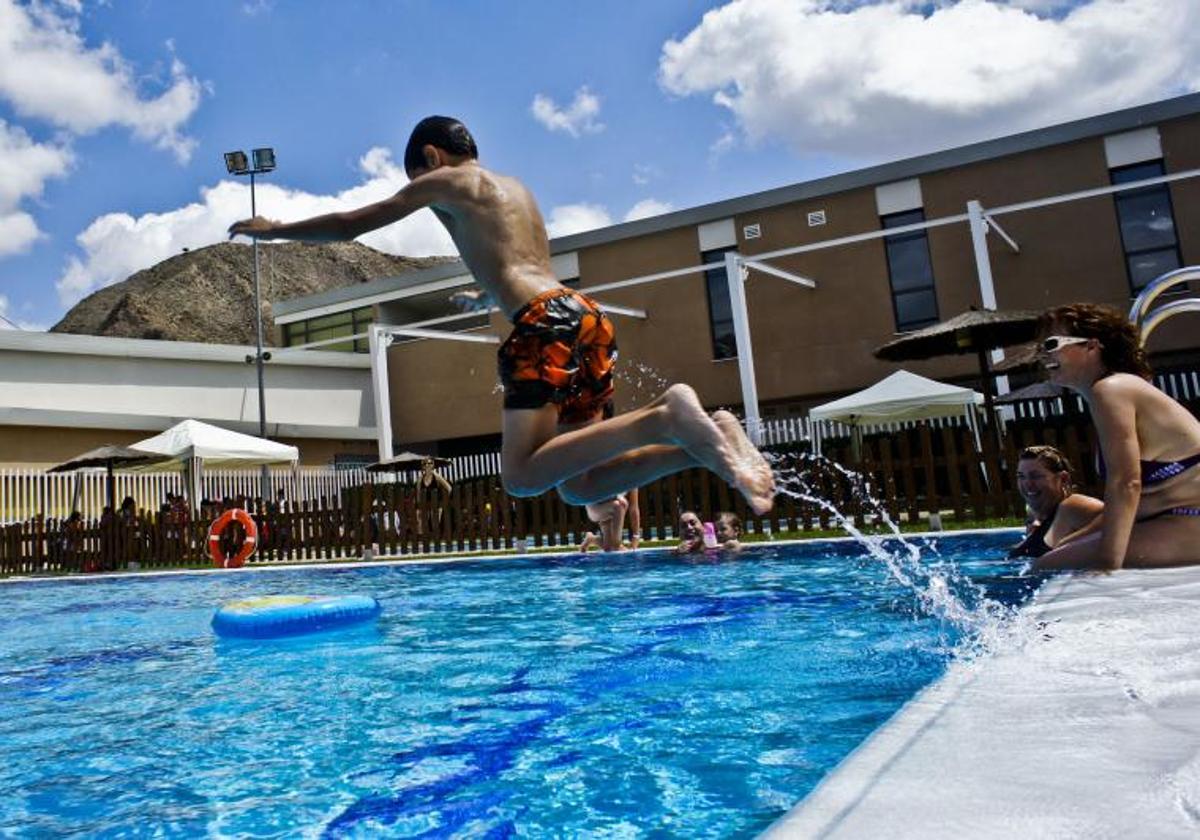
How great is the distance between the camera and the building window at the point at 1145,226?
17.9 m

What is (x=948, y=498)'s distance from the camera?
437 inches

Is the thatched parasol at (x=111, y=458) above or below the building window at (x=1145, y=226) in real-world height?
below

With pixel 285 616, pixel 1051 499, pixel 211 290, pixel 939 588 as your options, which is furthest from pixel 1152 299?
pixel 211 290

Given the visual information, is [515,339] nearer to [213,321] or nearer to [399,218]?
[399,218]

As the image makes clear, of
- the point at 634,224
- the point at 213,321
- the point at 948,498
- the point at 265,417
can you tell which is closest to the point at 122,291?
the point at 213,321

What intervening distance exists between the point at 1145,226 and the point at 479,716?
1978cm

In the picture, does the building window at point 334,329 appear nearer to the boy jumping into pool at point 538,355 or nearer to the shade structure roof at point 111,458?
the shade structure roof at point 111,458

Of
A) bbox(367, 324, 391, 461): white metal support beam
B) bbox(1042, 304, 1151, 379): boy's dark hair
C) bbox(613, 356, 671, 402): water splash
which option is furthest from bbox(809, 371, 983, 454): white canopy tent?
bbox(1042, 304, 1151, 379): boy's dark hair

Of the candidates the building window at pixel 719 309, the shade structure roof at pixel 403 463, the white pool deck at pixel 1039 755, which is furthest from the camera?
the building window at pixel 719 309

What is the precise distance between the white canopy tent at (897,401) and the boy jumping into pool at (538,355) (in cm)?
1171

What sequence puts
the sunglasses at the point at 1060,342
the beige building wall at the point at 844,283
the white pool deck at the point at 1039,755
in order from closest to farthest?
the white pool deck at the point at 1039,755
the sunglasses at the point at 1060,342
the beige building wall at the point at 844,283

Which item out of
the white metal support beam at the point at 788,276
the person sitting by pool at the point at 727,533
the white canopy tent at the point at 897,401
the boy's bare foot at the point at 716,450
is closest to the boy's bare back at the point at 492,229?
the boy's bare foot at the point at 716,450

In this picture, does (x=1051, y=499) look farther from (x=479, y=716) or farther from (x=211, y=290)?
A: (x=211, y=290)

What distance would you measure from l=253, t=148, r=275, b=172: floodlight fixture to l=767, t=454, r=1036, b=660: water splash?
20.3 meters
